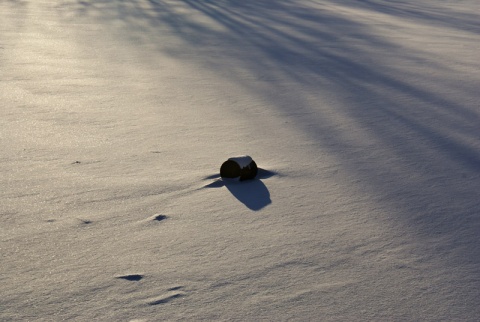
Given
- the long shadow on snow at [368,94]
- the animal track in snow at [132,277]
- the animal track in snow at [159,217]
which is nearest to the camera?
the animal track in snow at [132,277]

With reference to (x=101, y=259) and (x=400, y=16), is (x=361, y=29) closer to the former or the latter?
(x=400, y=16)

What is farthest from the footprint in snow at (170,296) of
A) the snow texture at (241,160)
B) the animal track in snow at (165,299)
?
the snow texture at (241,160)

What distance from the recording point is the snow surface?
179 centimetres

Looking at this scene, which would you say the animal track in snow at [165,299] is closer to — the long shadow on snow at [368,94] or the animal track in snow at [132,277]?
the animal track in snow at [132,277]

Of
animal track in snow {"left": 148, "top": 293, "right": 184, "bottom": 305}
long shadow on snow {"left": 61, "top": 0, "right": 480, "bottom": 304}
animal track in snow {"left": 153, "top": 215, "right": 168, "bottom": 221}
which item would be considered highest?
long shadow on snow {"left": 61, "top": 0, "right": 480, "bottom": 304}

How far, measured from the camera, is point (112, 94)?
398 cm

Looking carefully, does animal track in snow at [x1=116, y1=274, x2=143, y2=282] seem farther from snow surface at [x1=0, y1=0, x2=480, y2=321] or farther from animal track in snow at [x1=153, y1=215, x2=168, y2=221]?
animal track in snow at [x1=153, y1=215, x2=168, y2=221]

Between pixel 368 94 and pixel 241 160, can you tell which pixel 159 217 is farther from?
pixel 368 94

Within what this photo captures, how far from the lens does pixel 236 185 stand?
8.55ft

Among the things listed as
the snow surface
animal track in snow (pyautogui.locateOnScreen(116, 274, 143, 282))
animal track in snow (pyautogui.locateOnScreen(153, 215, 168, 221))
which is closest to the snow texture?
the snow surface

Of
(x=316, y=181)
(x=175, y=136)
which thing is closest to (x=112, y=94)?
(x=175, y=136)

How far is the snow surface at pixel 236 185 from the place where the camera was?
1792 millimetres

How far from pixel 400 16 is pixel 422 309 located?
6.89 m

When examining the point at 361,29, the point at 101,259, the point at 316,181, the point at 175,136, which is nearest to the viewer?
the point at 101,259
